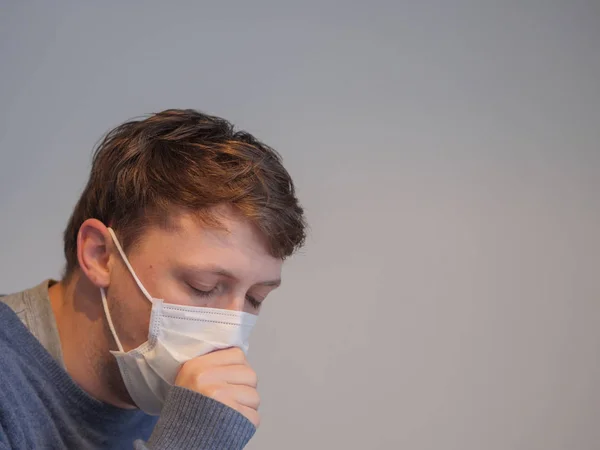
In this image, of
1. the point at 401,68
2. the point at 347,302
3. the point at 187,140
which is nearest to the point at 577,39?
the point at 401,68

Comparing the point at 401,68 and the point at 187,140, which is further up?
the point at 401,68

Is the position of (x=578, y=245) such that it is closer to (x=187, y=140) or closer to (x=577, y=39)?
(x=577, y=39)

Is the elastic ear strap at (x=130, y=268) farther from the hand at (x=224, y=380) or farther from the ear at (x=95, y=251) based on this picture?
the hand at (x=224, y=380)

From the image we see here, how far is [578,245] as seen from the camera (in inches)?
75.9

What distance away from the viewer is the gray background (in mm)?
1711

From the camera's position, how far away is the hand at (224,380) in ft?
3.37

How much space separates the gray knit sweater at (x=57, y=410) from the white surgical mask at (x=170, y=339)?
0.08 meters

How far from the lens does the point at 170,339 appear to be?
1.08m

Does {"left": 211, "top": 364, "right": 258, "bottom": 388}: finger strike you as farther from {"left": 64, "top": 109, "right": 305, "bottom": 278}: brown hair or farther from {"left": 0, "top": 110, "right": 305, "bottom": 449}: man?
{"left": 64, "top": 109, "right": 305, "bottom": 278}: brown hair

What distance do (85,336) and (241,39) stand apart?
0.98 metres

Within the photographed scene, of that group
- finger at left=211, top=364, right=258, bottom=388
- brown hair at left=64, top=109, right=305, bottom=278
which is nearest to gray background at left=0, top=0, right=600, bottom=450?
brown hair at left=64, top=109, right=305, bottom=278

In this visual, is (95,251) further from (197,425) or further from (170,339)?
(197,425)

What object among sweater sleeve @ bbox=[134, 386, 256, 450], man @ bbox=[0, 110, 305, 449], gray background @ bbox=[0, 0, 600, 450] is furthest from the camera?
gray background @ bbox=[0, 0, 600, 450]

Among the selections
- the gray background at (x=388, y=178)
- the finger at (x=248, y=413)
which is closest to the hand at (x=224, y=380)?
the finger at (x=248, y=413)
